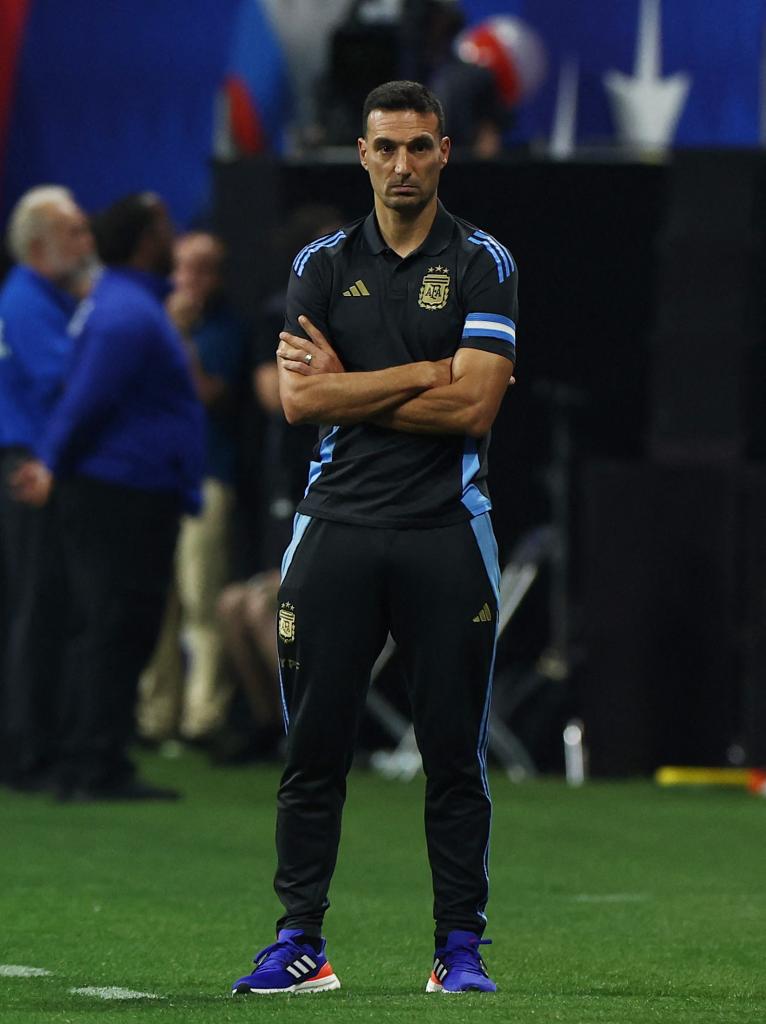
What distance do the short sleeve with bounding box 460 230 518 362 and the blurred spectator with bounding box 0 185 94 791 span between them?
4810 millimetres

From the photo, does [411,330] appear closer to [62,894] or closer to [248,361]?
[62,894]

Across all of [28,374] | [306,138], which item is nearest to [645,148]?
[306,138]

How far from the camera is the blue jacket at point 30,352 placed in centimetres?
1003

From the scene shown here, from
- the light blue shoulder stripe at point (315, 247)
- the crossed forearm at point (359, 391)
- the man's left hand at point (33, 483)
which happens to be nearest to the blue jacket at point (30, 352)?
the man's left hand at point (33, 483)

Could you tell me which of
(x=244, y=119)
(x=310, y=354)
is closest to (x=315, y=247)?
(x=310, y=354)

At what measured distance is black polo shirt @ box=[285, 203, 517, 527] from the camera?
5.41 m

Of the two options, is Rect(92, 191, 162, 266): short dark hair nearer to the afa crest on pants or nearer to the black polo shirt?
the black polo shirt

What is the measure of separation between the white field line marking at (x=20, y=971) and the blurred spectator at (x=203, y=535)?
573 cm

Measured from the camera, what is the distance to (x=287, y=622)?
5457mm

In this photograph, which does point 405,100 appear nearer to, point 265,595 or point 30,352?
point 30,352

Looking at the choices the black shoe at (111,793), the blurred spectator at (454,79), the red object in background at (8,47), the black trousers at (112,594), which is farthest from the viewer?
the red object in background at (8,47)

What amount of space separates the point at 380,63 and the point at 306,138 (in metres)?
0.52

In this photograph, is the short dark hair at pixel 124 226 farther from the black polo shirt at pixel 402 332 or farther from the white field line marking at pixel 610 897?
the black polo shirt at pixel 402 332

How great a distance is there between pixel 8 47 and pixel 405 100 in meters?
9.42
